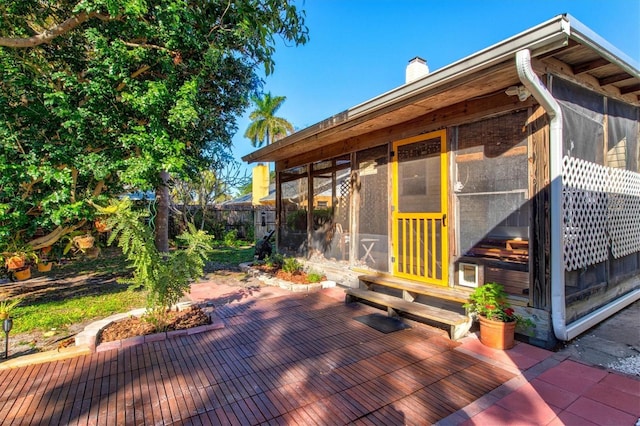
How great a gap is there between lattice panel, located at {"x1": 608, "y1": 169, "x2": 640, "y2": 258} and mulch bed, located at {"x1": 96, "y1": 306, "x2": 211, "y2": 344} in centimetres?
523

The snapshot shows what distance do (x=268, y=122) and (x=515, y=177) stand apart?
21.8 m

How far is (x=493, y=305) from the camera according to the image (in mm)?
3096

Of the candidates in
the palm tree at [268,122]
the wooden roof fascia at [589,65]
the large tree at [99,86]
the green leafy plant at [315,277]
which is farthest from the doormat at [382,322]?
the palm tree at [268,122]

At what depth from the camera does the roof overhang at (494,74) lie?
8.23 ft

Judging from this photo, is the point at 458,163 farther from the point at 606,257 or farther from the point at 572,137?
the point at 606,257

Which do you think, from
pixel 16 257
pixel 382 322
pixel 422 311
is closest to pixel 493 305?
pixel 422 311

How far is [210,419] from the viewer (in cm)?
205

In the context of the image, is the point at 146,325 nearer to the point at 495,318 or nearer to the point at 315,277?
the point at 315,277

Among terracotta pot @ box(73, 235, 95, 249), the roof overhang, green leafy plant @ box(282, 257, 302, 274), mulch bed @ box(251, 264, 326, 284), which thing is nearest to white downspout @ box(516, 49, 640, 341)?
the roof overhang

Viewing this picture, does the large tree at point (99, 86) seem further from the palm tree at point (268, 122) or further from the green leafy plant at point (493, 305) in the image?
the palm tree at point (268, 122)

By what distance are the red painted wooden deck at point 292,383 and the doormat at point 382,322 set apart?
0.18 m

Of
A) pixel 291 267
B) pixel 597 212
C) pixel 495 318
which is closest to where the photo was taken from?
pixel 495 318

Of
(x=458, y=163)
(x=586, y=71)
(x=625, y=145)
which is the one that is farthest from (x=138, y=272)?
(x=625, y=145)

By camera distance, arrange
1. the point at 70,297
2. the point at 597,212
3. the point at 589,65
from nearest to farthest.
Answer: the point at 589,65, the point at 597,212, the point at 70,297
